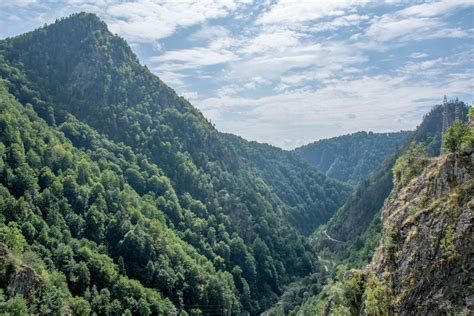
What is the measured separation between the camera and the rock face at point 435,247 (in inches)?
1822

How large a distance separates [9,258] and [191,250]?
3155 inches

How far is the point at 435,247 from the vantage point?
50219 mm

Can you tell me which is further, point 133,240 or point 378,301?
point 133,240

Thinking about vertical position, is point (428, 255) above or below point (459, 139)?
below

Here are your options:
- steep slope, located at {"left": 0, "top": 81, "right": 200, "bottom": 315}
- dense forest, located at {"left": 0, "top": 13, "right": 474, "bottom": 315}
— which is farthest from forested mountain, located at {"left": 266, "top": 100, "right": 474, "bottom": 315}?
steep slope, located at {"left": 0, "top": 81, "right": 200, "bottom": 315}

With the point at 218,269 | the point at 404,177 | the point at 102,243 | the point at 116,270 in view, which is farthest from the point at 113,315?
the point at 404,177

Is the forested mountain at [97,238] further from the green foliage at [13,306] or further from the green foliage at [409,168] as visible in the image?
the green foliage at [409,168]

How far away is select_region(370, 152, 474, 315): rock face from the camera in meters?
46.3

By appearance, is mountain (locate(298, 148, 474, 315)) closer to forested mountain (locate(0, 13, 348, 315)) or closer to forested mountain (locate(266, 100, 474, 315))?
forested mountain (locate(266, 100, 474, 315))

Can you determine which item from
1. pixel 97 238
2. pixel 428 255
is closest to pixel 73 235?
pixel 97 238

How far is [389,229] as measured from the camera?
6088 cm

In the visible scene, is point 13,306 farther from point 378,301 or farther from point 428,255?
point 428,255

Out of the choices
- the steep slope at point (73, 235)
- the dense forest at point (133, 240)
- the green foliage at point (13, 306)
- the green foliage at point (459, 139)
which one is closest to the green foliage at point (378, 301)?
the dense forest at point (133, 240)

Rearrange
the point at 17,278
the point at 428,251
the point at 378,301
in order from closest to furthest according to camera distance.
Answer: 1. the point at 428,251
2. the point at 378,301
3. the point at 17,278
